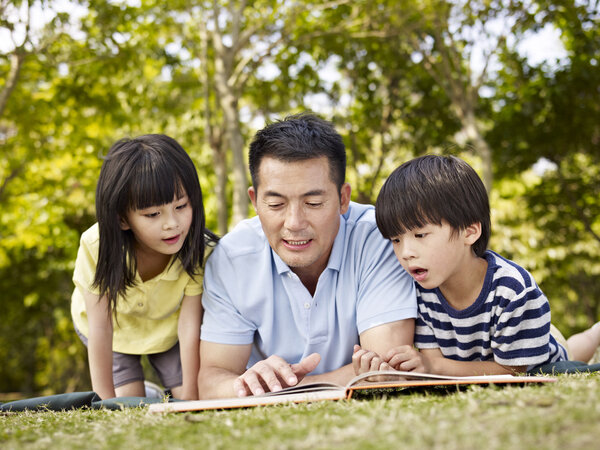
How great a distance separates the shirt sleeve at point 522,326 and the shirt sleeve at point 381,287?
16.2 inches

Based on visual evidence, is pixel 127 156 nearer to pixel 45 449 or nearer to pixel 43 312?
pixel 45 449

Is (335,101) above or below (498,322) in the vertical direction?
above

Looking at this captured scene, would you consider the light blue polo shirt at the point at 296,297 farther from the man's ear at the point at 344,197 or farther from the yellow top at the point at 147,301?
→ the yellow top at the point at 147,301

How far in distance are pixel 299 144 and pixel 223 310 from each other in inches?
36.4

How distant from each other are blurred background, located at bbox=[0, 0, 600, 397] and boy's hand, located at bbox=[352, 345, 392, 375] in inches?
174

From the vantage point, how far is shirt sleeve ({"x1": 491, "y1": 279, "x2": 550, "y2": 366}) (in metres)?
2.65

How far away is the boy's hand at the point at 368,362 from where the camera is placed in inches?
90.7

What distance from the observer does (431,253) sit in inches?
106

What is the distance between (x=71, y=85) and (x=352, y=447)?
8.00 metres

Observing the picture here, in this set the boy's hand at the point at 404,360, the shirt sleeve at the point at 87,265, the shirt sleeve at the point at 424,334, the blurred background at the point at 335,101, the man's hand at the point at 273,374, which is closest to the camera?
the man's hand at the point at 273,374

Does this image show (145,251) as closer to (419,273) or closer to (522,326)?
(419,273)

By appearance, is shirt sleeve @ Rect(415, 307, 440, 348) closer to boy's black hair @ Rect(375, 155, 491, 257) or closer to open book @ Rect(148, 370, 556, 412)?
boy's black hair @ Rect(375, 155, 491, 257)

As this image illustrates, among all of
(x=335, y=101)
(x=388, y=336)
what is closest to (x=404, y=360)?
(x=388, y=336)

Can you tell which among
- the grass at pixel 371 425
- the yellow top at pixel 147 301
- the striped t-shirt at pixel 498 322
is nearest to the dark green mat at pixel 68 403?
the grass at pixel 371 425
